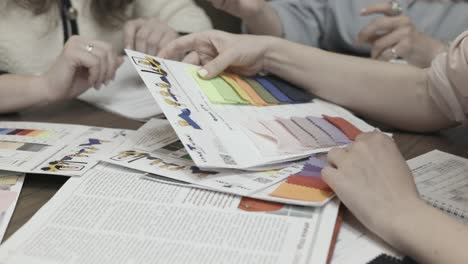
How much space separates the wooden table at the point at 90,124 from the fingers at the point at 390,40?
274 mm

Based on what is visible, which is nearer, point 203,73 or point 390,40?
point 203,73

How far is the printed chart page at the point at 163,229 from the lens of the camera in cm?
48

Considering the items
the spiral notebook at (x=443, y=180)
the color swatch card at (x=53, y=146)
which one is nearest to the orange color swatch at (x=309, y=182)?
the spiral notebook at (x=443, y=180)

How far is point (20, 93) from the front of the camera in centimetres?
87

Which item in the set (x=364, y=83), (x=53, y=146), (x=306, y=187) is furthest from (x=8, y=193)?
(x=364, y=83)

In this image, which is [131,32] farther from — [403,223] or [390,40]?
[403,223]

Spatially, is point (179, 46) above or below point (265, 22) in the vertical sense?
above

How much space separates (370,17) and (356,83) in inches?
20.0

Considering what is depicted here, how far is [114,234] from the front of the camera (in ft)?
1.66

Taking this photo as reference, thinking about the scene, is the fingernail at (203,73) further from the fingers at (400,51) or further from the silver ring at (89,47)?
the fingers at (400,51)

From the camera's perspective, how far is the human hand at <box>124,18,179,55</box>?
1.00 metres

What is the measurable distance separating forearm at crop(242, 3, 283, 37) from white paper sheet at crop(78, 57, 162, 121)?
345mm

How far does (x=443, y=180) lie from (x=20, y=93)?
2.22 ft

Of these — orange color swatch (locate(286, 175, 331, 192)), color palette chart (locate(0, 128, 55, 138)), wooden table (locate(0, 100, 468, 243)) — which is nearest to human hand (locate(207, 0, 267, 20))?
wooden table (locate(0, 100, 468, 243))
